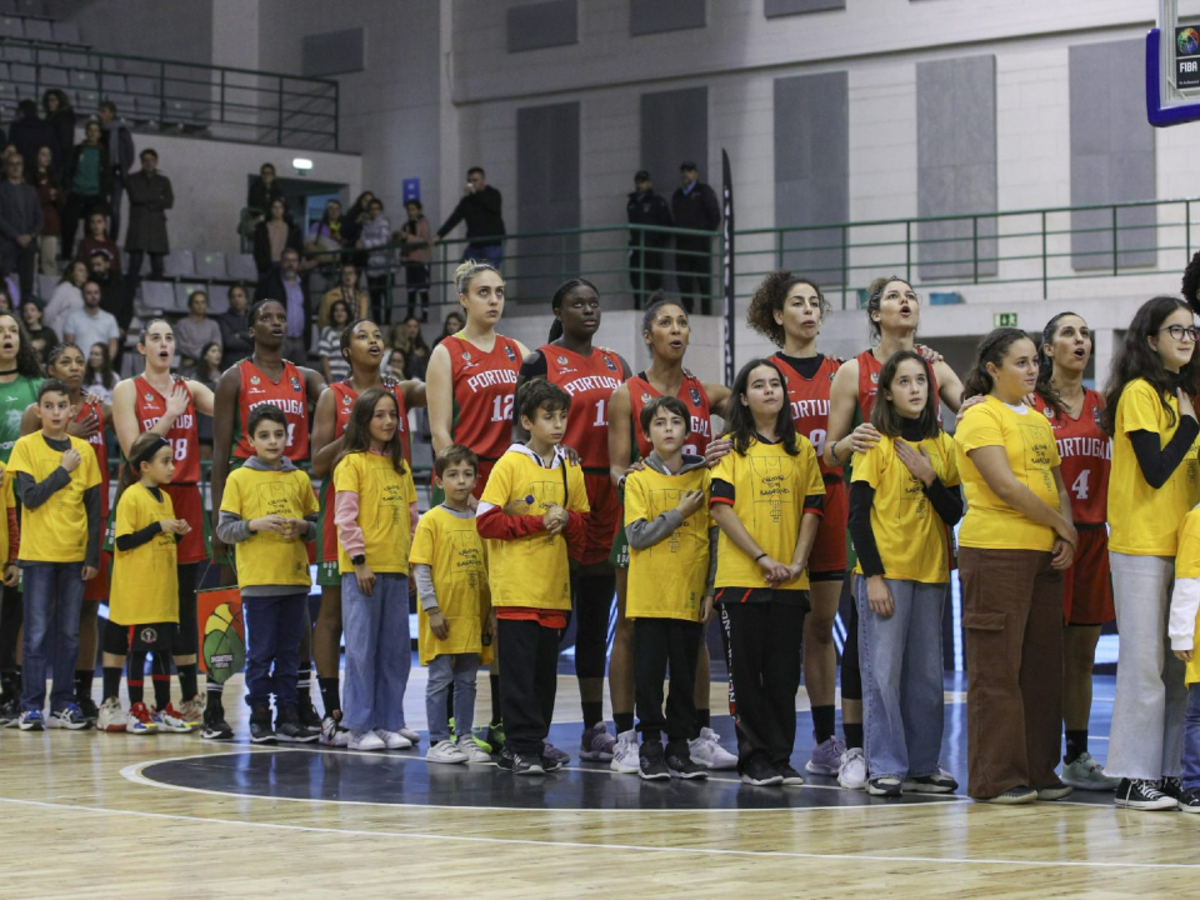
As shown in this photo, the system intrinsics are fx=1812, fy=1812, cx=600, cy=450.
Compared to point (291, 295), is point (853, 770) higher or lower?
lower

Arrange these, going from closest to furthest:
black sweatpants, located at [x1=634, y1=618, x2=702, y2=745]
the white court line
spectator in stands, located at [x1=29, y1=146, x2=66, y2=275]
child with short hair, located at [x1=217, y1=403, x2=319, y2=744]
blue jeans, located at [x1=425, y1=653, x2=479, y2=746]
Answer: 1. the white court line
2. black sweatpants, located at [x1=634, y1=618, x2=702, y2=745]
3. blue jeans, located at [x1=425, y1=653, x2=479, y2=746]
4. child with short hair, located at [x1=217, y1=403, x2=319, y2=744]
5. spectator in stands, located at [x1=29, y1=146, x2=66, y2=275]

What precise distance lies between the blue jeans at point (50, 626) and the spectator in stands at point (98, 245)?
973cm

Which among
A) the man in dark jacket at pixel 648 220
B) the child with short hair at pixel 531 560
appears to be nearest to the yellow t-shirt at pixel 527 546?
the child with short hair at pixel 531 560

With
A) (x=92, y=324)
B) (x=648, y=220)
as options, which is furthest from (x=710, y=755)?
(x=648, y=220)

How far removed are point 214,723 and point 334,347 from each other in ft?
30.3

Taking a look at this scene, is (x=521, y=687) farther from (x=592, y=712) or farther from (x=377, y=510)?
(x=377, y=510)

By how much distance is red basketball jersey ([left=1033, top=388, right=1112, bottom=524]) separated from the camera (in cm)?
738

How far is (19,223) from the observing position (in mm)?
18516

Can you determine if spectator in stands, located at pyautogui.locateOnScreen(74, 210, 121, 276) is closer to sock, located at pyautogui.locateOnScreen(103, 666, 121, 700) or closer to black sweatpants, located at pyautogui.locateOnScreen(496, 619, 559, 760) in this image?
sock, located at pyautogui.locateOnScreen(103, 666, 121, 700)

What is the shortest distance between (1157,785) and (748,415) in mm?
2126

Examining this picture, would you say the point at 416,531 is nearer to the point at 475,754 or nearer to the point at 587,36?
the point at 475,754

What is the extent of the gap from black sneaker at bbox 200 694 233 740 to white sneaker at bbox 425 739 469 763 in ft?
4.88

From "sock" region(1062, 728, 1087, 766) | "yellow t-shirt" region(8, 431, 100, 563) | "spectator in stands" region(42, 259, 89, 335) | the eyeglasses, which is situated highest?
"spectator in stands" region(42, 259, 89, 335)

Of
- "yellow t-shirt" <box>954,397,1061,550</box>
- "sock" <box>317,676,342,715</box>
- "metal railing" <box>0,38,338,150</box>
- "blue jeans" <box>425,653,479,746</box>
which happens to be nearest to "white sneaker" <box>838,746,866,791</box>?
"yellow t-shirt" <box>954,397,1061,550</box>
